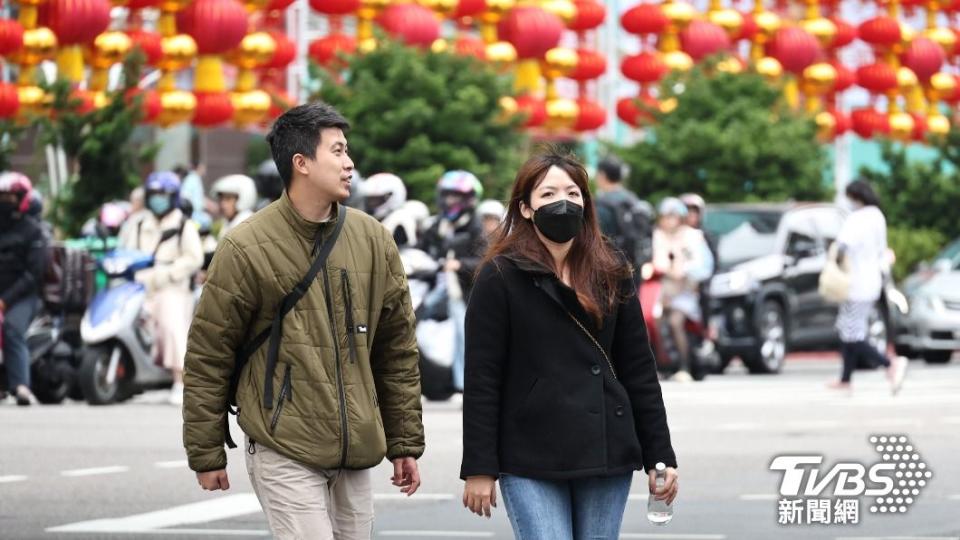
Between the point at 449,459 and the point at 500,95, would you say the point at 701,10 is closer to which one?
the point at 500,95

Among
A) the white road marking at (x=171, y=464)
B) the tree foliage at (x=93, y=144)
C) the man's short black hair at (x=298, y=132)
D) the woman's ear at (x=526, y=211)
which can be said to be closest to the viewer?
the woman's ear at (x=526, y=211)

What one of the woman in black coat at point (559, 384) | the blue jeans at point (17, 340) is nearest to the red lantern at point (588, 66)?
the blue jeans at point (17, 340)

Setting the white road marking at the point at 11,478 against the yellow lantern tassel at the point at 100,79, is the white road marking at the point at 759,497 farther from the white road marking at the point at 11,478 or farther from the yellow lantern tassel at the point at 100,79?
the yellow lantern tassel at the point at 100,79

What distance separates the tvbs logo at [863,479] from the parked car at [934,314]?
12.3 m

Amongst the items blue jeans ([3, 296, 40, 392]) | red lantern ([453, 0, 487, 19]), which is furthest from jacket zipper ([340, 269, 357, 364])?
red lantern ([453, 0, 487, 19])

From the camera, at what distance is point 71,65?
83.5 ft

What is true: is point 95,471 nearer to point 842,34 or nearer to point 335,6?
point 335,6

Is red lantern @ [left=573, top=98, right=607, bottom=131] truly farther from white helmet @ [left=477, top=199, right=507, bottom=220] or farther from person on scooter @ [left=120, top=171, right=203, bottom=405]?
person on scooter @ [left=120, top=171, right=203, bottom=405]

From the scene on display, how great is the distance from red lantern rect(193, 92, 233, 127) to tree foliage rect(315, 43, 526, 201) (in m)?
2.27

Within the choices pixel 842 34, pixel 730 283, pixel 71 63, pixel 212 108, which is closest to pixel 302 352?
pixel 730 283

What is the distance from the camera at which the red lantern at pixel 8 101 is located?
2462 centimetres

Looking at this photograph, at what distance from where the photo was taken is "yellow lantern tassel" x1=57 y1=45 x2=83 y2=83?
83.1ft

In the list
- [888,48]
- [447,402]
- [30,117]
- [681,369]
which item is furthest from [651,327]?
[888,48]

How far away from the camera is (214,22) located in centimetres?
2608
